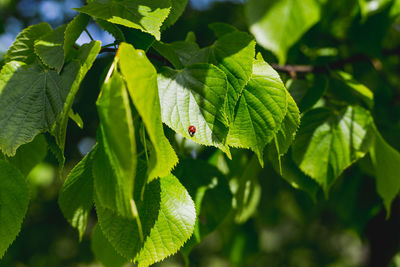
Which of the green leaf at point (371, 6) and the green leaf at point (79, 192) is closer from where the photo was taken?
the green leaf at point (79, 192)

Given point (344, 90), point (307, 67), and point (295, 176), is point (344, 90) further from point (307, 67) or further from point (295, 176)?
point (295, 176)

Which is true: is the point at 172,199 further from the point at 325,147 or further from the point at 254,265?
the point at 254,265

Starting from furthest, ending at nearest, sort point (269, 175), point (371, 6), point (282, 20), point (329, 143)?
point (269, 175) → point (371, 6) → point (329, 143) → point (282, 20)

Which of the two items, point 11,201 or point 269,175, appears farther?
point 269,175

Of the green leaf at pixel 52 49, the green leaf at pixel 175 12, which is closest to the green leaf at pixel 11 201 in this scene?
the green leaf at pixel 52 49

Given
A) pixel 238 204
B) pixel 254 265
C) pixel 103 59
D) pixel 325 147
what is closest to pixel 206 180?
pixel 238 204

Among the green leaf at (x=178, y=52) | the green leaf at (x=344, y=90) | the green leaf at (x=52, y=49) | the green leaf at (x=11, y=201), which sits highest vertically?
the green leaf at (x=52, y=49)

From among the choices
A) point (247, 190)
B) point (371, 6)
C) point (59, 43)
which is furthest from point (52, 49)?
point (371, 6)

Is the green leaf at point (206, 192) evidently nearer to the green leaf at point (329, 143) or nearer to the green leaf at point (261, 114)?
the green leaf at point (329, 143)
